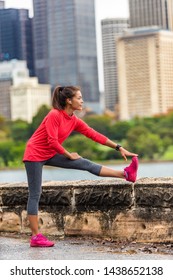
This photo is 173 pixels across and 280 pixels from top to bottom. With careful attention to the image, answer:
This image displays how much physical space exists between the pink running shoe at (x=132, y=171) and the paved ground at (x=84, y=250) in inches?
24.4

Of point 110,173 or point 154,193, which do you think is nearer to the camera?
point 110,173

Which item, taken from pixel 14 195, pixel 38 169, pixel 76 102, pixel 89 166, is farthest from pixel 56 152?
pixel 14 195

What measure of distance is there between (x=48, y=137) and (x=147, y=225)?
1310 millimetres

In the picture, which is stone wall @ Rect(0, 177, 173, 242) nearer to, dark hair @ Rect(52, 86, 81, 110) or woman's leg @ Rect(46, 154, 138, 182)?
woman's leg @ Rect(46, 154, 138, 182)

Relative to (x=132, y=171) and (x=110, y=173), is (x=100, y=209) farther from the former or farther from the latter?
(x=132, y=171)

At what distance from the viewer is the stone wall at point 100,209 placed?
795cm

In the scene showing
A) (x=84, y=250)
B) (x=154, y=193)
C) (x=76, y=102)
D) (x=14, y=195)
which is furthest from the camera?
(x=14, y=195)

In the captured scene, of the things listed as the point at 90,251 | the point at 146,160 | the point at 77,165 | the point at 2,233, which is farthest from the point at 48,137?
the point at 146,160

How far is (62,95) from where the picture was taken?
7816mm

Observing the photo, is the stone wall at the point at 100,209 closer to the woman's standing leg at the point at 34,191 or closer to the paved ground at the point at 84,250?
the paved ground at the point at 84,250

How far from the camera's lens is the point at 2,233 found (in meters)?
8.75

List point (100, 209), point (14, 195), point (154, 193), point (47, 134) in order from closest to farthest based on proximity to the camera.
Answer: point (47, 134)
point (154, 193)
point (100, 209)
point (14, 195)

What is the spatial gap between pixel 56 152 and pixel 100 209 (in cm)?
83
